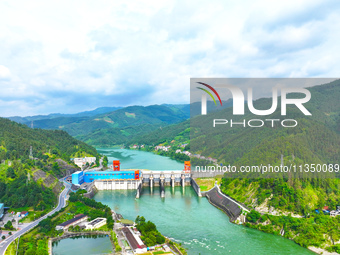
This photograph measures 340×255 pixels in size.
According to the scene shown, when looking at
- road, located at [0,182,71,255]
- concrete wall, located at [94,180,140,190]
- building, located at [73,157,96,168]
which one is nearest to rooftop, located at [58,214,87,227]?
road, located at [0,182,71,255]

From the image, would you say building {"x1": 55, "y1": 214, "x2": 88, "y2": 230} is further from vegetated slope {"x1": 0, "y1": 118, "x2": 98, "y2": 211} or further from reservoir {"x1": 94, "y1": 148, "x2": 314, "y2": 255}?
vegetated slope {"x1": 0, "y1": 118, "x2": 98, "y2": 211}

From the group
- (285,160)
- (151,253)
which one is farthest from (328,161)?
(151,253)

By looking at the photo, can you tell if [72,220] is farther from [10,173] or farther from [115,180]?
[115,180]

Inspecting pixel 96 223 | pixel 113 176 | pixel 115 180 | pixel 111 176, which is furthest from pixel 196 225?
pixel 111 176

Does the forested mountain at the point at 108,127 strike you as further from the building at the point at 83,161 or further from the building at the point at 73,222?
the building at the point at 73,222

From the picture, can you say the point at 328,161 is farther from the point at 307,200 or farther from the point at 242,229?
the point at 242,229

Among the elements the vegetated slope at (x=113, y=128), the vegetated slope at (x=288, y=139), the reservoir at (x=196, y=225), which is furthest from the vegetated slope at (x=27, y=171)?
the vegetated slope at (x=113, y=128)
